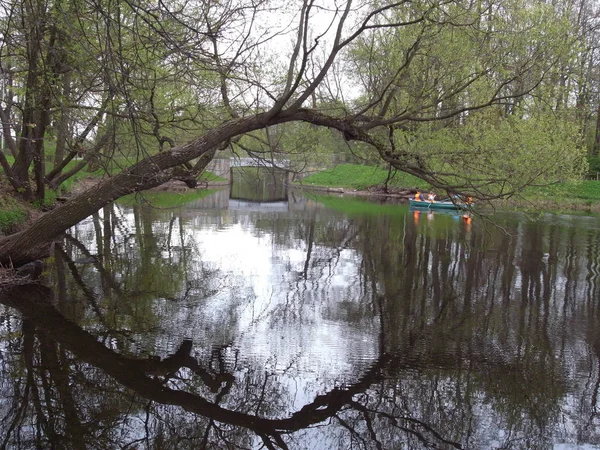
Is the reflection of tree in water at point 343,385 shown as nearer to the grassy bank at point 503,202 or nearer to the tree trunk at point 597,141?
the grassy bank at point 503,202

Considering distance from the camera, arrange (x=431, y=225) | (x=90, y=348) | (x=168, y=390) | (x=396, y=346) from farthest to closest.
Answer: (x=431, y=225)
(x=396, y=346)
(x=90, y=348)
(x=168, y=390)

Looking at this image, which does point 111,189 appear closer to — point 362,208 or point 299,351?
point 299,351

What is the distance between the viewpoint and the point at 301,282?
11703mm

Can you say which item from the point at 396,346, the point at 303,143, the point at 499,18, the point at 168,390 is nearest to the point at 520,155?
the point at 499,18

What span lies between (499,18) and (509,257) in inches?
283

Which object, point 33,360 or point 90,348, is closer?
point 33,360

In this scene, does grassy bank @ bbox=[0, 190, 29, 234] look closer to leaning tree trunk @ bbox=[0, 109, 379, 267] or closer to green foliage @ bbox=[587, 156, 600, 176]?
leaning tree trunk @ bbox=[0, 109, 379, 267]

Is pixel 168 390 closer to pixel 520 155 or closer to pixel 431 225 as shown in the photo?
pixel 520 155

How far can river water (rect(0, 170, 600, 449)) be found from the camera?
5.48 m

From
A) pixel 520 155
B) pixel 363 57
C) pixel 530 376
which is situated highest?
pixel 363 57

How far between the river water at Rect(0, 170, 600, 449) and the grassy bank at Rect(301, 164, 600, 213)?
21.7 feet

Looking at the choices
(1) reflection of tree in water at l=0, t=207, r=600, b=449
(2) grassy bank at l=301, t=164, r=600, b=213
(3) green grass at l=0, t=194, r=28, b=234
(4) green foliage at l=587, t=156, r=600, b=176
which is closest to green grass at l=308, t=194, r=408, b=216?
(2) grassy bank at l=301, t=164, r=600, b=213

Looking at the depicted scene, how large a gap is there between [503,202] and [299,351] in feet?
50.5

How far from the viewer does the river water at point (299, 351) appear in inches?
216
